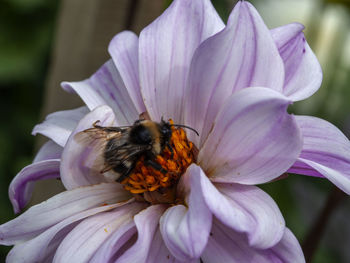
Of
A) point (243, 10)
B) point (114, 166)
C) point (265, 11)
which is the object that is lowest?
point (265, 11)

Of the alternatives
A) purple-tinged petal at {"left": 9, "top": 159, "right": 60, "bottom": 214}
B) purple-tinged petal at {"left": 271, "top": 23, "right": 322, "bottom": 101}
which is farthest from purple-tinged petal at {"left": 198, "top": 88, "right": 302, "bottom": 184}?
purple-tinged petal at {"left": 9, "top": 159, "right": 60, "bottom": 214}

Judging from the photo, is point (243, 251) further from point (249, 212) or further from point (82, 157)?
point (82, 157)

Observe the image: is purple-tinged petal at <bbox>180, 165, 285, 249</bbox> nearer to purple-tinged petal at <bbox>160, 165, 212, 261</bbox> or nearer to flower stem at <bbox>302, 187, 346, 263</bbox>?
purple-tinged petal at <bbox>160, 165, 212, 261</bbox>

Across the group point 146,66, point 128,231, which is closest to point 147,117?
point 146,66

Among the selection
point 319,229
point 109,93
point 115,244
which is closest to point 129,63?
point 109,93

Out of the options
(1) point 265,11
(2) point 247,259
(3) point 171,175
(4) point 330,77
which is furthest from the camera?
(1) point 265,11

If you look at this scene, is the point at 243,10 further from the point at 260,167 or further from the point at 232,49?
the point at 260,167

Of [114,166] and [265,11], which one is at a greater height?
[114,166]
